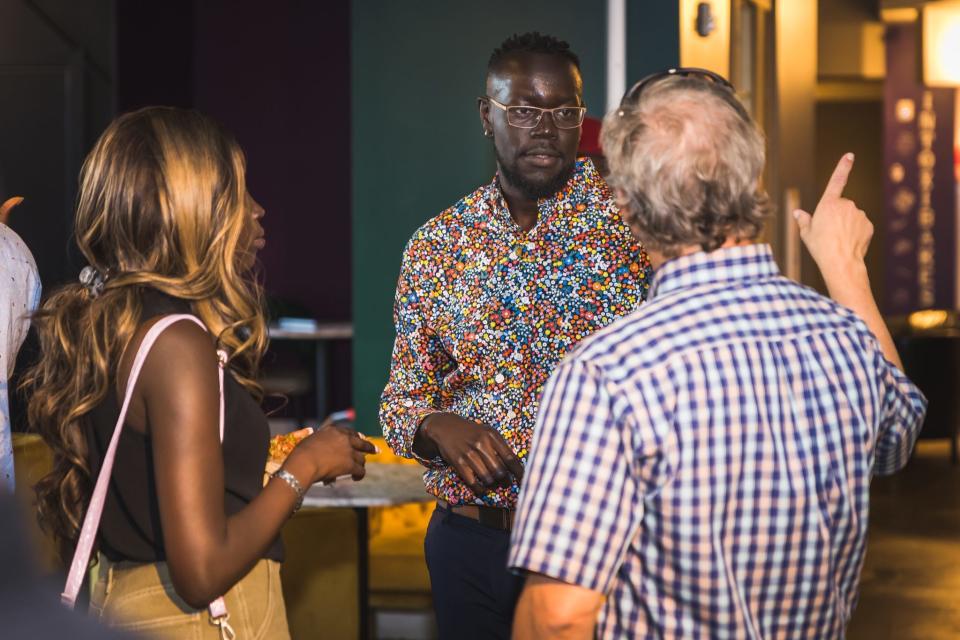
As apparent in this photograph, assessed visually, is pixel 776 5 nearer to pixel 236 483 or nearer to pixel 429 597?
pixel 429 597

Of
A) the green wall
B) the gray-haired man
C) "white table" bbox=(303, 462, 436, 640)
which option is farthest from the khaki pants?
the green wall

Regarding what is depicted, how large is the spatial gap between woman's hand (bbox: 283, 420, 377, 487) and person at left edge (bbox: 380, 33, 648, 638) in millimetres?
293

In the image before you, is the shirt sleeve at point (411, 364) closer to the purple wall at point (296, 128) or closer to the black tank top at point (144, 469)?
the black tank top at point (144, 469)

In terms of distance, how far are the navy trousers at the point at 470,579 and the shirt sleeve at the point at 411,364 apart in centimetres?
18

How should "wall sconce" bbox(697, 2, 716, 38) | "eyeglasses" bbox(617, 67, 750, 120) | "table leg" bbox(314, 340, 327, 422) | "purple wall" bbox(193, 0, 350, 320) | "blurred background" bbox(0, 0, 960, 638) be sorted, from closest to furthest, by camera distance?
"eyeglasses" bbox(617, 67, 750, 120), "wall sconce" bbox(697, 2, 716, 38), "blurred background" bbox(0, 0, 960, 638), "table leg" bbox(314, 340, 327, 422), "purple wall" bbox(193, 0, 350, 320)

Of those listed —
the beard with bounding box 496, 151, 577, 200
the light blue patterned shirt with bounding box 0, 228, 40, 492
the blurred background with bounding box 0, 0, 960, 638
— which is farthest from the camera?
the blurred background with bounding box 0, 0, 960, 638

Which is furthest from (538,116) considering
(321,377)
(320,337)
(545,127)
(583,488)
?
(321,377)

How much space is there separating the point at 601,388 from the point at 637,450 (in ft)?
0.27

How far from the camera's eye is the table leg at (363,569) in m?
3.71

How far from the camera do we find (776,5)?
15.4 feet

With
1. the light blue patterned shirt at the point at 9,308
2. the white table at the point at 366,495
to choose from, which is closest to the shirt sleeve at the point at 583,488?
the light blue patterned shirt at the point at 9,308

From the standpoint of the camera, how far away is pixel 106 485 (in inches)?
61.6

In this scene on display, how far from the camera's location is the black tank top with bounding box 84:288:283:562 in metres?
1.57

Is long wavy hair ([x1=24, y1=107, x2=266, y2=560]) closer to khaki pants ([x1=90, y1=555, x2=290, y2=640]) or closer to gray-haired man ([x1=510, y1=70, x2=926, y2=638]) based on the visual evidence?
khaki pants ([x1=90, y1=555, x2=290, y2=640])
